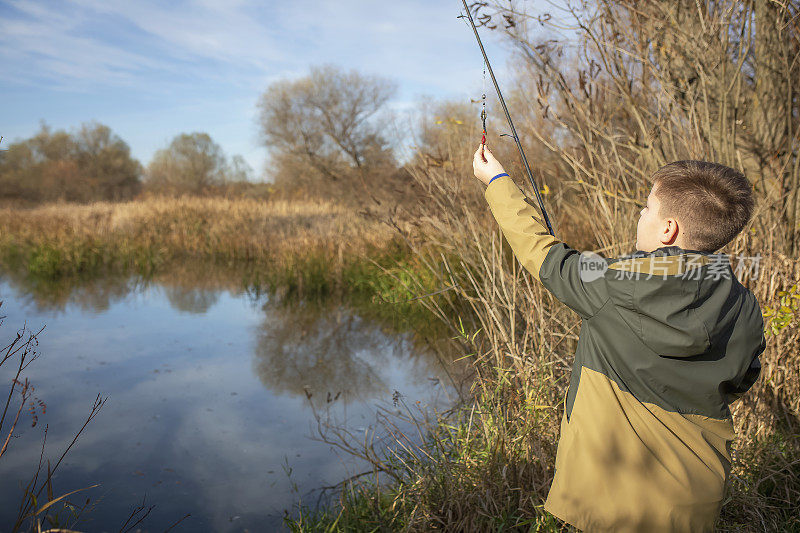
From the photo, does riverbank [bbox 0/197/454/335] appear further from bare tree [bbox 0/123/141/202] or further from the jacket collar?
bare tree [bbox 0/123/141/202]

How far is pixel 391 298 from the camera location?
7480mm

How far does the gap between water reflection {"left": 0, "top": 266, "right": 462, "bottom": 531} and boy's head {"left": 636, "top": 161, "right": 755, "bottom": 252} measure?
8.00ft

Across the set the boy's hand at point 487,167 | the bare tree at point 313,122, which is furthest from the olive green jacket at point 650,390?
the bare tree at point 313,122

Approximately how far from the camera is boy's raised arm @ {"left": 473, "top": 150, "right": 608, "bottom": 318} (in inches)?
53.2

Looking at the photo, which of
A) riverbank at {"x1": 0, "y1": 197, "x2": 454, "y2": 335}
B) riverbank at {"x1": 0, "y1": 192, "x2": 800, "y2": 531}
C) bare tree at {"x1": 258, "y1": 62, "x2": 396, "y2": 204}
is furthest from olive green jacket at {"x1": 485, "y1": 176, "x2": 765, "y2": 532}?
bare tree at {"x1": 258, "y1": 62, "x2": 396, "y2": 204}

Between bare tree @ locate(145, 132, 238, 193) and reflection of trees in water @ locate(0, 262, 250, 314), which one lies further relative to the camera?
bare tree @ locate(145, 132, 238, 193)

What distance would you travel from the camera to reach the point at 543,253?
4.72 feet

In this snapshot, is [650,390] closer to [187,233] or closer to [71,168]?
[187,233]

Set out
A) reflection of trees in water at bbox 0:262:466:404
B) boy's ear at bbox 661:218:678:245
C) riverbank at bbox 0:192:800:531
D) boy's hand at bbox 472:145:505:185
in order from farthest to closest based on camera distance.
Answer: reflection of trees in water at bbox 0:262:466:404 → riverbank at bbox 0:192:800:531 → boy's hand at bbox 472:145:505:185 → boy's ear at bbox 661:218:678:245

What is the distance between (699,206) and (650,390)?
0.47 m

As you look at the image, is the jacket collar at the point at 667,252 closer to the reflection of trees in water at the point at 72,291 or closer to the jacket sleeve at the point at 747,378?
the jacket sleeve at the point at 747,378

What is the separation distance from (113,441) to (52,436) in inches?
16.2

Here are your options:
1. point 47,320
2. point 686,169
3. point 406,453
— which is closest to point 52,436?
point 406,453

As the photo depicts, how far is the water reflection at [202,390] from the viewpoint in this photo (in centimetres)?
315
